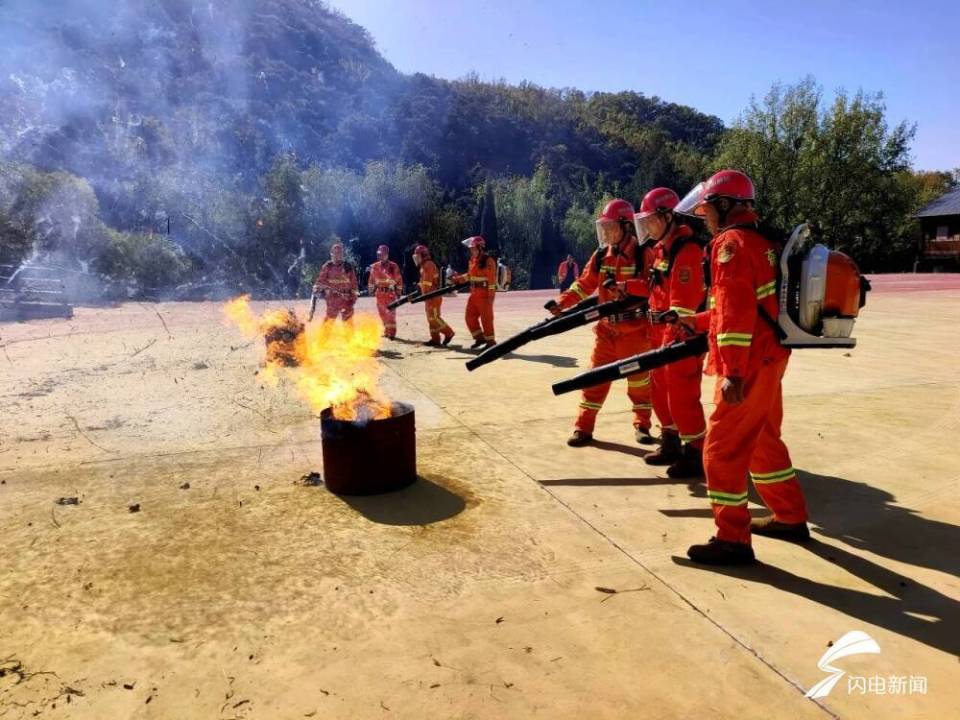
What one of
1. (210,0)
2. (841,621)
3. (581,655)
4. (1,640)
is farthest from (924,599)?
(210,0)

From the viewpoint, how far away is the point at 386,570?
11.3 ft

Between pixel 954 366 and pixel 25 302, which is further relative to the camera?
pixel 25 302

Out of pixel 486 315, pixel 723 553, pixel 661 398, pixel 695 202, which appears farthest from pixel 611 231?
pixel 486 315

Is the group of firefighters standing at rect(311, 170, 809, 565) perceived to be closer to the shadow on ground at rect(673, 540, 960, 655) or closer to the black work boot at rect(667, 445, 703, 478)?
the black work boot at rect(667, 445, 703, 478)

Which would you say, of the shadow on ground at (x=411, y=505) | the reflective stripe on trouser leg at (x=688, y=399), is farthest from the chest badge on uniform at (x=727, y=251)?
the shadow on ground at (x=411, y=505)

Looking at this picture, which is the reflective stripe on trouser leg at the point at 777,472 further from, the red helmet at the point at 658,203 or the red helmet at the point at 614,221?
the red helmet at the point at 614,221

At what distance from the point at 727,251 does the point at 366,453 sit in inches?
106

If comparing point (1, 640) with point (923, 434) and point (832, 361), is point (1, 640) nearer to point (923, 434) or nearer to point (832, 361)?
point (923, 434)

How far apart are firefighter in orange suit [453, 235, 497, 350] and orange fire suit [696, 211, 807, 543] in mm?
7527

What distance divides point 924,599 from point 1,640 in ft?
14.2

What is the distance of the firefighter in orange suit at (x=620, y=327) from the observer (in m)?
5.71

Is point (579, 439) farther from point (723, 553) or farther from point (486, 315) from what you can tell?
point (486, 315)

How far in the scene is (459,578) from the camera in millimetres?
3350

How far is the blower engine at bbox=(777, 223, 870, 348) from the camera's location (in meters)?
3.42
